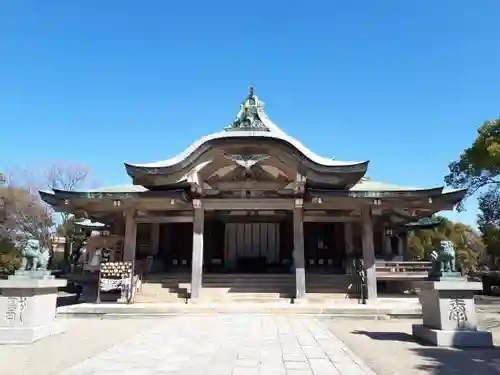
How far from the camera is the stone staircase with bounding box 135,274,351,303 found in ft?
44.1

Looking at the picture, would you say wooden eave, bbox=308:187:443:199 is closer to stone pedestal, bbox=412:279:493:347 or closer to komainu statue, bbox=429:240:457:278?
komainu statue, bbox=429:240:457:278

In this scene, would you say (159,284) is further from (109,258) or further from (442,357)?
(442,357)

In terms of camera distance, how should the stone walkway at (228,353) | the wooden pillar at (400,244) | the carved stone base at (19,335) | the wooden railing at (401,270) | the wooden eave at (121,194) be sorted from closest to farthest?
the stone walkway at (228,353)
the carved stone base at (19,335)
the wooden eave at (121,194)
the wooden railing at (401,270)
the wooden pillar at (400,244)

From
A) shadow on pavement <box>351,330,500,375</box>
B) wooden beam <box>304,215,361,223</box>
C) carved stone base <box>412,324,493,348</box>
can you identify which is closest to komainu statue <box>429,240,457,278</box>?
carved stone base <box>412,324,493,348</box>

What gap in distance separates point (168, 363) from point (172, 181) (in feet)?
28.6

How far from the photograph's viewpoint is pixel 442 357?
6.23 m

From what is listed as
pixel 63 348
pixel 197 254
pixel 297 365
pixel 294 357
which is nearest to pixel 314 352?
pixel 294 357

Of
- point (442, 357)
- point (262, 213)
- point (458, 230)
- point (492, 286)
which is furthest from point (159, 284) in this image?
point (458, 230)

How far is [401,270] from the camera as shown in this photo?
15.0m

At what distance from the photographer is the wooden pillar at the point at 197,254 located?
13156mm

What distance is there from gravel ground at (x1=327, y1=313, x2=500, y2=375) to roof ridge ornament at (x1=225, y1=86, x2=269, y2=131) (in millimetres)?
9195

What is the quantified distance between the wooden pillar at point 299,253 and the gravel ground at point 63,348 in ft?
17.8

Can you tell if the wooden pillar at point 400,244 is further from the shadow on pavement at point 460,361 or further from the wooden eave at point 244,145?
the shadow on pavement at point 460,361

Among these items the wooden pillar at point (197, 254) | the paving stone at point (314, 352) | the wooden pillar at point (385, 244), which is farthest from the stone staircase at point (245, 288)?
the paving stone at point (314, 352)
